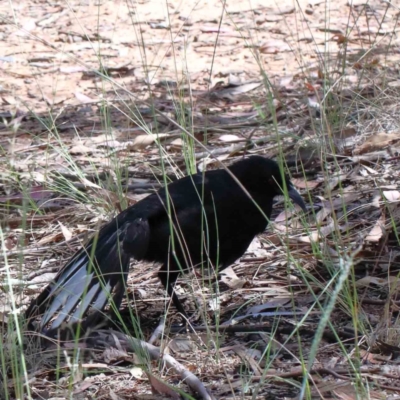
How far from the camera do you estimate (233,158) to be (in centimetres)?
518

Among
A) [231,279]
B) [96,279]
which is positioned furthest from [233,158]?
[96,279]

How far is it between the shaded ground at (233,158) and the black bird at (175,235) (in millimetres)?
148

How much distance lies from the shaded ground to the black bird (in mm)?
148

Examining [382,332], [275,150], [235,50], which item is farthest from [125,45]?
[382,332]

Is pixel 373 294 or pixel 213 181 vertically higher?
pixel 213 181

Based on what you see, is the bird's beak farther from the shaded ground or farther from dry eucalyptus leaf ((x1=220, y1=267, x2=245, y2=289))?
dry eucalyptus leaf ((x1=220, y1=267, x2=245, y2=289))

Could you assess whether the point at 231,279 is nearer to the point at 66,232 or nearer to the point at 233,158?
the point at 66,232

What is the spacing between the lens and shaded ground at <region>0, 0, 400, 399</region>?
3018 millimetres

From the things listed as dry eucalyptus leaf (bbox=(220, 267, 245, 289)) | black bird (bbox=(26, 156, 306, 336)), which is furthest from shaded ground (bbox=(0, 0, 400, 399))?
black bird (bbox=(26, 156, 306, 336))

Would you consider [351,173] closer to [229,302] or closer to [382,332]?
[229,302]

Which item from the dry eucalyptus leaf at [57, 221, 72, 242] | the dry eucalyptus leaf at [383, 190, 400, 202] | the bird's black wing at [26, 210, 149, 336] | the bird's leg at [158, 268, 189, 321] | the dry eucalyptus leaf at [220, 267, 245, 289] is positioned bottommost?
the dry eucalyptus leaf at [220, 267, 245, 289]

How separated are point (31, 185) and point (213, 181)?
145 centimetres

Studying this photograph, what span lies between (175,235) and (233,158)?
5.17 ft

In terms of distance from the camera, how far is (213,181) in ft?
12.7
